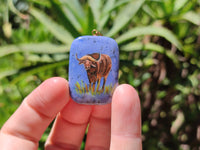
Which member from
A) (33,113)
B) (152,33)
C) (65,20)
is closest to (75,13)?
(65,20)

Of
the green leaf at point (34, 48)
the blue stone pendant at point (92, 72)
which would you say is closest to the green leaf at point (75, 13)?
the green leaf at point (34, 48)

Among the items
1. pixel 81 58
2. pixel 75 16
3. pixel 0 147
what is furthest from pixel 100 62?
pixel 75 16

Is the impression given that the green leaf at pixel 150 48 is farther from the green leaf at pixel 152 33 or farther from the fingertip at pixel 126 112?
the fingertip at pixel 126 112

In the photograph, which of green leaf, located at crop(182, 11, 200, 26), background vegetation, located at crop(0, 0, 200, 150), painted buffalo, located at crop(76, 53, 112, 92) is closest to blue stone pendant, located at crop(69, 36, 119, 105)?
painted buffalo, located at crop(76, 53, 112, 92)

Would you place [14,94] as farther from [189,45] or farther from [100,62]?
[189,45]

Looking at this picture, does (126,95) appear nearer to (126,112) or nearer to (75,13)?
(126,112)

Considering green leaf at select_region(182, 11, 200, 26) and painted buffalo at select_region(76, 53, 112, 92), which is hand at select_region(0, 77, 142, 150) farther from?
green leaf at select_region(182, 11, 200, 26)
